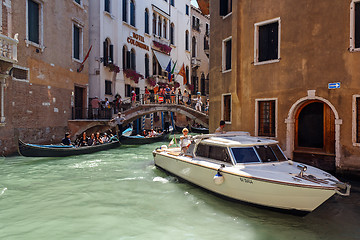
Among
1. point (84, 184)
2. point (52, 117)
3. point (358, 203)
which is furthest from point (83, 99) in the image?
point (358, 203)

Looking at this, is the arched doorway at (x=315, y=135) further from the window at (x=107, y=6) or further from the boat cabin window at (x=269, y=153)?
the window at (x=107, y=6)

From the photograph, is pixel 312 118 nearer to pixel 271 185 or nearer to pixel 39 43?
pixel 271 185

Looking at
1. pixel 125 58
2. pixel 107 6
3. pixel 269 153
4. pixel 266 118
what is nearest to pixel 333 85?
pixel 266 118

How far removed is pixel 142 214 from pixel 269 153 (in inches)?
110

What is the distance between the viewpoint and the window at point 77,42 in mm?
16219

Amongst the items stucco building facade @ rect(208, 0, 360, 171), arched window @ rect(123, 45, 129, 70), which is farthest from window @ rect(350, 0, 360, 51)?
arched window @ rect(123, 45, 129, 70)

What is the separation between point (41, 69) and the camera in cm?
1327

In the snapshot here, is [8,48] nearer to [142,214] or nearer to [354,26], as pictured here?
[142,214]

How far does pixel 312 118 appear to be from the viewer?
30.8 ft

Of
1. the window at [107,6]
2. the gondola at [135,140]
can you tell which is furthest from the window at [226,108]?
the window at [107,6]

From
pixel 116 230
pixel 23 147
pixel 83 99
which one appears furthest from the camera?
pixel 83 99

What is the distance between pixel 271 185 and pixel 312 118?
16.3 ft

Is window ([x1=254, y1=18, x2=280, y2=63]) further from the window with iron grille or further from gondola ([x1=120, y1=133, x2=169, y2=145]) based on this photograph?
gondola ([x1=120, y1=133, x2=169, y2=145])

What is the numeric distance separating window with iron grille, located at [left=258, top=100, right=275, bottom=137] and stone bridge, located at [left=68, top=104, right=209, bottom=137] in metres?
7.70
